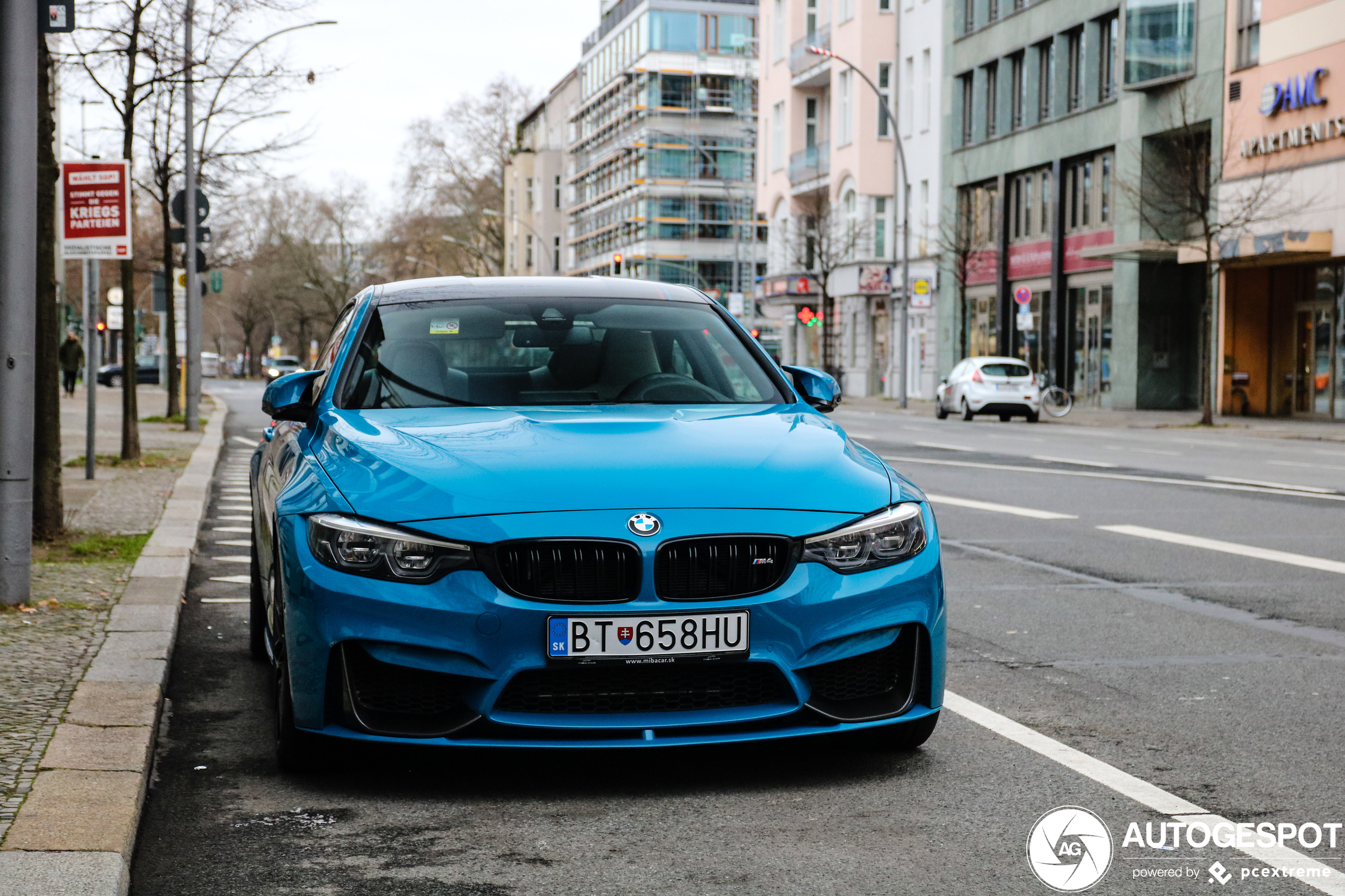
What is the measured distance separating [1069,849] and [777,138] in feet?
223

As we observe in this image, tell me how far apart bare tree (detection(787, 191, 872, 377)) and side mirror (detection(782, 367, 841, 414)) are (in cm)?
5176

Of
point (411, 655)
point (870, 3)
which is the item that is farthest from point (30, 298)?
point (870, 3)

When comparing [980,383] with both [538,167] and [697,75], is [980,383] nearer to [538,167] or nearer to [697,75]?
[697,75]

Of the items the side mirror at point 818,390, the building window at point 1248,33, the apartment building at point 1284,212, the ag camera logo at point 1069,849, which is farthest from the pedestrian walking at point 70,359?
the ag camera logo at point 1069,849

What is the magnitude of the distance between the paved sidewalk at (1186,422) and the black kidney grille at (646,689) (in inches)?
1014

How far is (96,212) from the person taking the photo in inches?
510

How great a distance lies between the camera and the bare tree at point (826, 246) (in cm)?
6006

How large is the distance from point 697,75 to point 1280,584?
306 feet

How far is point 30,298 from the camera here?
785cm

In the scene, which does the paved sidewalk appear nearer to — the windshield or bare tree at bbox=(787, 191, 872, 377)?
bare tree at bbox=(787, 191, 872, 377)

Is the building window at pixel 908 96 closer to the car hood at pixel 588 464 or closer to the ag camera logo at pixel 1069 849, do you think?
the car hood at pixel 588 464

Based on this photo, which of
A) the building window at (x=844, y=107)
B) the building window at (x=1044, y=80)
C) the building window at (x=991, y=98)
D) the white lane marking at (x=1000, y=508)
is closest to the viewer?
the white lane marking at (x=1000, y=508)

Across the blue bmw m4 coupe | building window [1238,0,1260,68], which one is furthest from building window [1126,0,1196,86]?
the blue bmw m4 coupe

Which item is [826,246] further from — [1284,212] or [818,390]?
[818,390]
